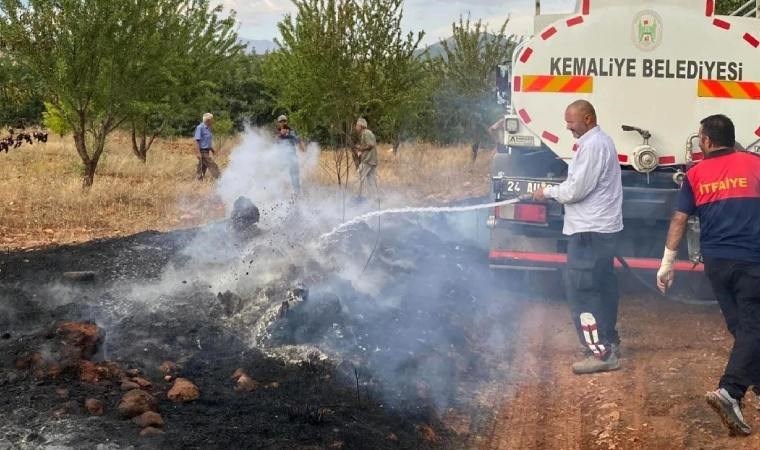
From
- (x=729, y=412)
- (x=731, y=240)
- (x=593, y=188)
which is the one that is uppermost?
(x=593, y=188)

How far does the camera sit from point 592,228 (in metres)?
5.36

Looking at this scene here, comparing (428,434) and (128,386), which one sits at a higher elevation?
(128,386)

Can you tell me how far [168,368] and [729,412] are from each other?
10.8 ft

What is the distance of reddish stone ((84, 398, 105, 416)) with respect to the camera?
3709 mm

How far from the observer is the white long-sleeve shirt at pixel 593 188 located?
207 inches

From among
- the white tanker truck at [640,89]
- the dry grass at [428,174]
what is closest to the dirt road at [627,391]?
the white tanker truck at [640,89]

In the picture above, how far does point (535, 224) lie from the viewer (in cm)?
672

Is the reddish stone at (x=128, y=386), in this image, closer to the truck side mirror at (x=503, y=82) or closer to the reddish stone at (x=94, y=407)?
the reddish stone at (x=94, y=407)

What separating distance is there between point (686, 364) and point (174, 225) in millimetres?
7847

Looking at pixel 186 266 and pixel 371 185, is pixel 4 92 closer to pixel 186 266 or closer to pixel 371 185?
pixel 371 185

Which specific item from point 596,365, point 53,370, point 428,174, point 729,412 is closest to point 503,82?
point 596,365

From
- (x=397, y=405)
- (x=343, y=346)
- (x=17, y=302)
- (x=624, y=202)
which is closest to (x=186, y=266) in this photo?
(x=17, y=302)

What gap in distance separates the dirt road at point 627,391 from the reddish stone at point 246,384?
55.5 inches

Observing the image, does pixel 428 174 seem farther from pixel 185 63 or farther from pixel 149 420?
pixel 149 420
